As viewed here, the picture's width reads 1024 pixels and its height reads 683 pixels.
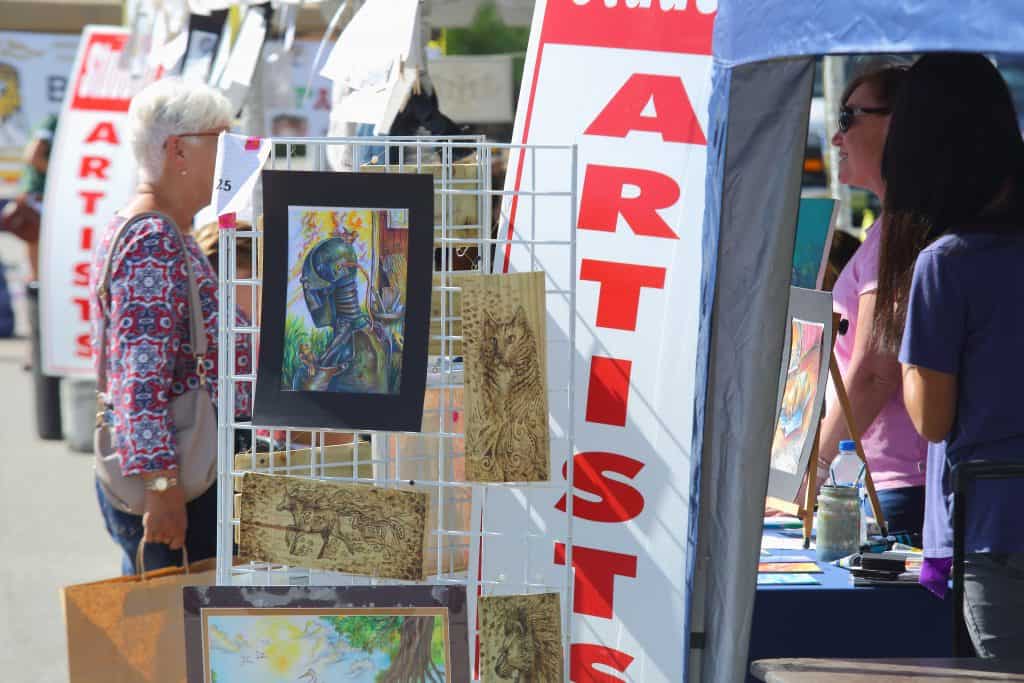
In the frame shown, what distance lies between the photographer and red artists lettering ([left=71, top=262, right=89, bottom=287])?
25.8ft

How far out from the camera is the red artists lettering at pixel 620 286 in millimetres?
2893

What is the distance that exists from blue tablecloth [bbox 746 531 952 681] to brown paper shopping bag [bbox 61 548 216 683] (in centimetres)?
128

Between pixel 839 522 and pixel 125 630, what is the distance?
5.43 feet

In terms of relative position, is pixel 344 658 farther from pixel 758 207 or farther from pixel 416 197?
pixel 758 207

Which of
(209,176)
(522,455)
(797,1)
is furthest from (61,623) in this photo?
(797,1)

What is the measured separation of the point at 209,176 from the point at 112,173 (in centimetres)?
455

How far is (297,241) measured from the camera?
7.98ft

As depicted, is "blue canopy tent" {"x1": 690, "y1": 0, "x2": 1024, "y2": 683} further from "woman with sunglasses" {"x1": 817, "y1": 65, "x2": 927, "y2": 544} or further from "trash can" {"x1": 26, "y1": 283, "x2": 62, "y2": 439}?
"trash can" {"x1": 26, "y1": 283, "x2": 62, "y2": 439}

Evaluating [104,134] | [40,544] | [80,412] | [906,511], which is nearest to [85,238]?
[104,134]

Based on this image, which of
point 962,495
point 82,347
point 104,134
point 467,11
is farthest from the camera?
point 82,347

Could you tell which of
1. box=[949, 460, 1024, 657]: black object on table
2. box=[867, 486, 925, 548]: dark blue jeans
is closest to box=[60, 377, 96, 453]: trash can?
box=[867, 486, 925, 548]: dark blue jeans

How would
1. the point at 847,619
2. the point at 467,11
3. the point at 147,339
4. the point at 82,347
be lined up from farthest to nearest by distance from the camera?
the point at 82,347 < the point at 467,11 < the point at 147,339 < the point at 847,619

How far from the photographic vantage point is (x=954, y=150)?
272 centimetres

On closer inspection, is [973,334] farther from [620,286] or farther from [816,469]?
[816,469]
